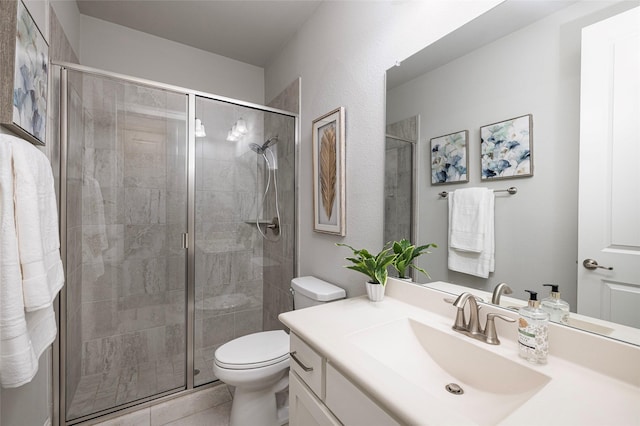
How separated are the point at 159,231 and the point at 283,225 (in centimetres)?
84

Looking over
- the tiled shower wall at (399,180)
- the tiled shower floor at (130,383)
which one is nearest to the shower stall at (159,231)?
the tiled shower floor at (130,383)

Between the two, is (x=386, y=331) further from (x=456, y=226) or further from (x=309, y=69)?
(x=309, y=69)

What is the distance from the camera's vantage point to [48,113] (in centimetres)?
137

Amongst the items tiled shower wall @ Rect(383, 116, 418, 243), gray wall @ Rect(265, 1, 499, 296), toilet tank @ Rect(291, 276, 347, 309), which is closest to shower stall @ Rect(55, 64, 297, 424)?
gray wall @ Rect(265, 1, 499, 296)

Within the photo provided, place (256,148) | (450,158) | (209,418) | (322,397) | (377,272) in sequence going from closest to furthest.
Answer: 1. (322,397)
2. (450,158)
3. (377,272)
4. (209,418)
5. (256,148)

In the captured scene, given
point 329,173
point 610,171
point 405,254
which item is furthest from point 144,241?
point 610,171

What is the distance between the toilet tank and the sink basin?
533 mm

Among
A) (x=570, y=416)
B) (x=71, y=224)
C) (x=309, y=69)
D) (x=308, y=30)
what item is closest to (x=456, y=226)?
(x=570, y=416)

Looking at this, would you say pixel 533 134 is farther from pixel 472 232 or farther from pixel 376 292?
pixel 376 292

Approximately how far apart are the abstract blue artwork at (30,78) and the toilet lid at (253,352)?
130cm

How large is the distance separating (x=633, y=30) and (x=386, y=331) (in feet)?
3.49

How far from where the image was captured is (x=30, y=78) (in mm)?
1114

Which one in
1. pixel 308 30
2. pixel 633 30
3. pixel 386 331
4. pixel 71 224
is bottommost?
pixel 386 331

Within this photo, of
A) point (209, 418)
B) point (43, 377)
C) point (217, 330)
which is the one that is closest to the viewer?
point (43, 377)
